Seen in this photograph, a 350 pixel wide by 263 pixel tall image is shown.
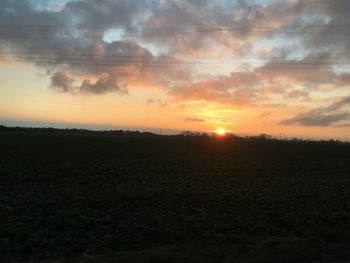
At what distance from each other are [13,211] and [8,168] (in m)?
22.0

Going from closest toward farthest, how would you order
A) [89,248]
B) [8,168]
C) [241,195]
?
[89,248]
[241,195]
[8,168]

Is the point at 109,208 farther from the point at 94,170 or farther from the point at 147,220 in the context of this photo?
the point at 94,170

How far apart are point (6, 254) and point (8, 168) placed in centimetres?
2811

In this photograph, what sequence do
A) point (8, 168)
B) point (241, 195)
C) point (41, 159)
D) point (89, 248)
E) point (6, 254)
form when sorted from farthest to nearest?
point (41, 159) < point (8, 168) < point (241, 195) < point (89, 248) < point (6, 254)

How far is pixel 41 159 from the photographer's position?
4769cm

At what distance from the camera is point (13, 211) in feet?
54.0

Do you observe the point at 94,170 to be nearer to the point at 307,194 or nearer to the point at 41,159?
the point at 41,159

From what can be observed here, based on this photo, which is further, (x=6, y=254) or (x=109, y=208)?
(x=109, y=208)

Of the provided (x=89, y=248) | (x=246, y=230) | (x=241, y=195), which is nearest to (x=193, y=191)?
(x=241, y=195)

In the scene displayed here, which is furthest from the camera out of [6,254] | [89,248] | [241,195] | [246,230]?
[241,195]

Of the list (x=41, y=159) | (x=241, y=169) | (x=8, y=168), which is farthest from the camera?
(x=41, y=159)

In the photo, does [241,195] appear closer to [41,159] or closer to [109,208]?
[109,208]

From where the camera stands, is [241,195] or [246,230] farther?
[241,195]

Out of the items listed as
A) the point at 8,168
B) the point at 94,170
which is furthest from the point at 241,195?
the point at 8,168
